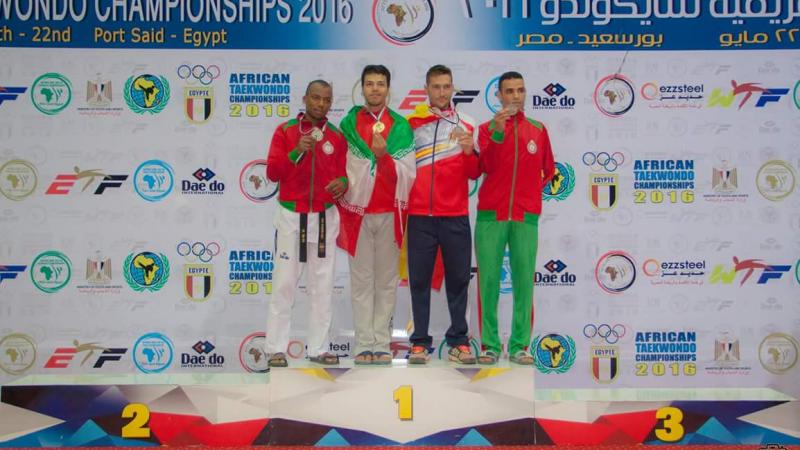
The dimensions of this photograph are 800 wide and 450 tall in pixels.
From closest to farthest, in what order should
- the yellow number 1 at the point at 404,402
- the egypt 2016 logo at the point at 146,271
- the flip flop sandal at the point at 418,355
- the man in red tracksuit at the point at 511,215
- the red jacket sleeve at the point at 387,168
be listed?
1. the yellow number 1 at the point at 404,402
2. the flip flop sandal at the point at 418,355
3. the red jacket sleeve at the point at 387,168
4. the man in red tracksuit at the point at 511,215
5. the egypt 2016 logo at the point at 146,271

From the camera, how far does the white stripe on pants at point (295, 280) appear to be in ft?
15.1

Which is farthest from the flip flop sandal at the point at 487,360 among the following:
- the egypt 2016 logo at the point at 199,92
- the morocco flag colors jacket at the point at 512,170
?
the egypt 2016 logo at the point at 199,92

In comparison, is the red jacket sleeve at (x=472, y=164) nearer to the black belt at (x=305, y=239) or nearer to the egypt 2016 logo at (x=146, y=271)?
the black belt at (x=305, y=239)

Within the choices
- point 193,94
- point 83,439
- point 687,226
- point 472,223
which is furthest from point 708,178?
point 83,439

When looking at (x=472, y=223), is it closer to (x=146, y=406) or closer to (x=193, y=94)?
(x=193, y=94)

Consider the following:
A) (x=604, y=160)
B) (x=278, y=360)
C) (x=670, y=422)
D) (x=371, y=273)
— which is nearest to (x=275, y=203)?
(x=371, y=273)

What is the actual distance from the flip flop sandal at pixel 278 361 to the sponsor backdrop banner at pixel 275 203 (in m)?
1.08

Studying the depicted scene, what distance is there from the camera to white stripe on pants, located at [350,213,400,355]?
461cm

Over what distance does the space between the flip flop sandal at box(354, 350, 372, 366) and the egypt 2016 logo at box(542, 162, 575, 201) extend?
6.09 ft

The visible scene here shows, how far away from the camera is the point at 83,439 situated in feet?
14.4

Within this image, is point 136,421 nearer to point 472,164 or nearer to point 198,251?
point 198,251

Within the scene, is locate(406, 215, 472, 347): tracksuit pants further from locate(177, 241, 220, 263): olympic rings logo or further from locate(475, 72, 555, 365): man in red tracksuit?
locate(177, 241, 220, 263): olympic rings logo

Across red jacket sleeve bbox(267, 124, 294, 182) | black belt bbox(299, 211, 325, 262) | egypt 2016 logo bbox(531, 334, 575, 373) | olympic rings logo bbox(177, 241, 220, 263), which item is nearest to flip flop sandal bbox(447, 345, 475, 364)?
black belt bbox(299, 211, 325, 262)

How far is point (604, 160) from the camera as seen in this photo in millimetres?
5672
